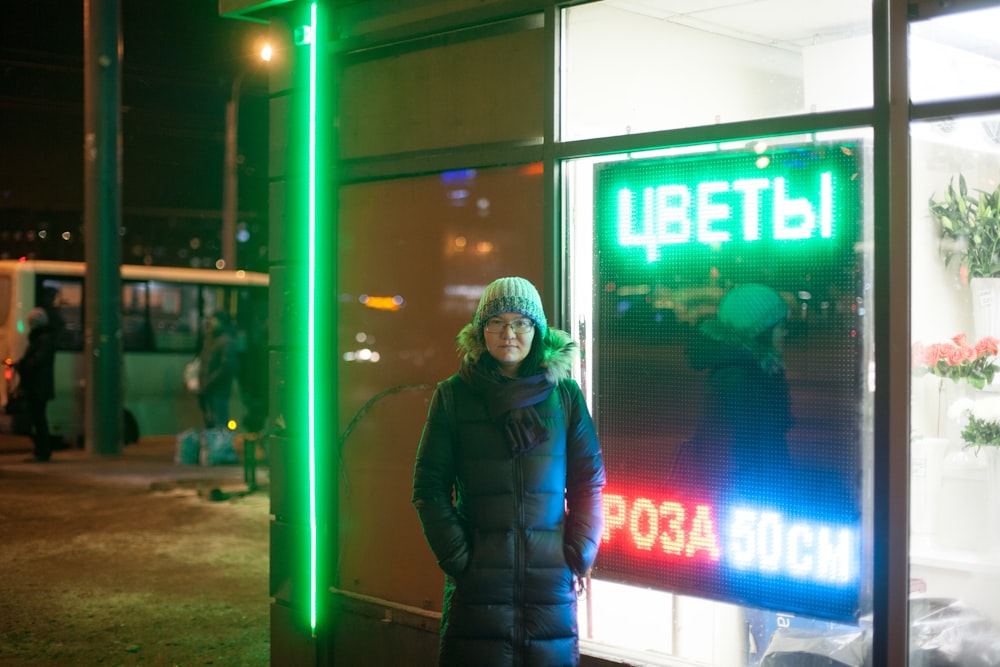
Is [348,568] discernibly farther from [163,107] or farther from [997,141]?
[163,107]

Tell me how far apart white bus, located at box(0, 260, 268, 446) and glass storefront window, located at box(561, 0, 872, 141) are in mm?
11748

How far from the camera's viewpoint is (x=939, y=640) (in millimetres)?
4086

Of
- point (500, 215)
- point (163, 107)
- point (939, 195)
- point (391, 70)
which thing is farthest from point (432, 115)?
point (163, 107)

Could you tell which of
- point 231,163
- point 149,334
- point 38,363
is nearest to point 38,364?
point 38,363

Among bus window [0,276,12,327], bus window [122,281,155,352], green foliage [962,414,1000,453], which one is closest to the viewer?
green foliage [962,414,1000,453]

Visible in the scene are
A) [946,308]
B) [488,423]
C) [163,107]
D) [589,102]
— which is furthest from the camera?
[163,107]

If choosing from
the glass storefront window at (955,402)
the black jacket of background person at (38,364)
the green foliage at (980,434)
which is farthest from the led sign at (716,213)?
the black jacket of background person at (38,364)

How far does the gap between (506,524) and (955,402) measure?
2.19m

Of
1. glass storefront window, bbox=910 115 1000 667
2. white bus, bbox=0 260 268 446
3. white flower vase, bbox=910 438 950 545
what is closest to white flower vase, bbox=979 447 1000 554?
glass storefront window, bbox=910 115 1000 667

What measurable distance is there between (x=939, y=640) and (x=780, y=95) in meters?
2.35

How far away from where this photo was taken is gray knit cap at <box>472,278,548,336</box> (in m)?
3.64

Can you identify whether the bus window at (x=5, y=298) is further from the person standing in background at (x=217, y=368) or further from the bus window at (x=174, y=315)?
the person standing in background at (x=217, y=368)

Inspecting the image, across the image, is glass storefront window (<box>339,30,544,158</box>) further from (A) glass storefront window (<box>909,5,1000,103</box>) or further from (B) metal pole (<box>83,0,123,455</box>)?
(B) metal pole (<box>83,0,123,455</box>)

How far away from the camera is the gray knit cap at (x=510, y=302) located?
3.64m
